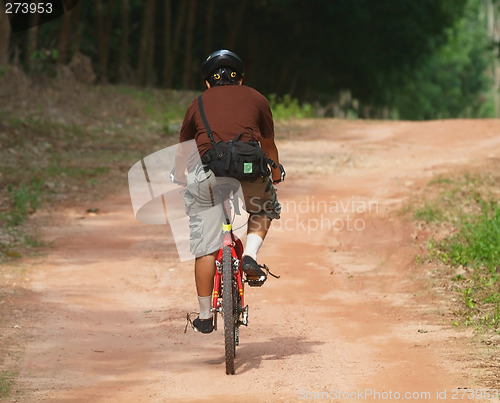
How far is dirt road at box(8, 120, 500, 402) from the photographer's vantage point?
5.77 m

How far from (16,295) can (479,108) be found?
2139 inches

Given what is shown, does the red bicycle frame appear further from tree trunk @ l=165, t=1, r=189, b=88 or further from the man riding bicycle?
tree trunk @ l=165, t=1, r=189, b=88

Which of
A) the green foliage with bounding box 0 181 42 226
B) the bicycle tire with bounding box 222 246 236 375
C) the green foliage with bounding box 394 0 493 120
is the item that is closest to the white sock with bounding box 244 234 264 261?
the bicycle tire with bounding box 222 246 236 375

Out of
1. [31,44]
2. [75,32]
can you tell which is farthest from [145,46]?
[31,44]

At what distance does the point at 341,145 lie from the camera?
1761 cm

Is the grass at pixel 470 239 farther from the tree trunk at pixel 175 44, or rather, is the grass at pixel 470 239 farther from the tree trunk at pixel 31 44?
the tree trunk at pixel 175 44

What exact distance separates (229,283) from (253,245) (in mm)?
357

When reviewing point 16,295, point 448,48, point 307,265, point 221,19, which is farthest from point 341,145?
point 448,48

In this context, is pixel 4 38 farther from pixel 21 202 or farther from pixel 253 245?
pixel 253 245

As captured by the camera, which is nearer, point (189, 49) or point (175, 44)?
point (175, 44)

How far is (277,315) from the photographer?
305 inches

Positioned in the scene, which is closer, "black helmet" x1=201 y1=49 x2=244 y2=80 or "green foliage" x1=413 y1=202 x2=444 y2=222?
"black helmet" x1=201 y1=49 x2=244 y2=80

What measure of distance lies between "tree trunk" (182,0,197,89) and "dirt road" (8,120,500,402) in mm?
16619

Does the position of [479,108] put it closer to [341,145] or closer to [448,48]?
[448,48]
